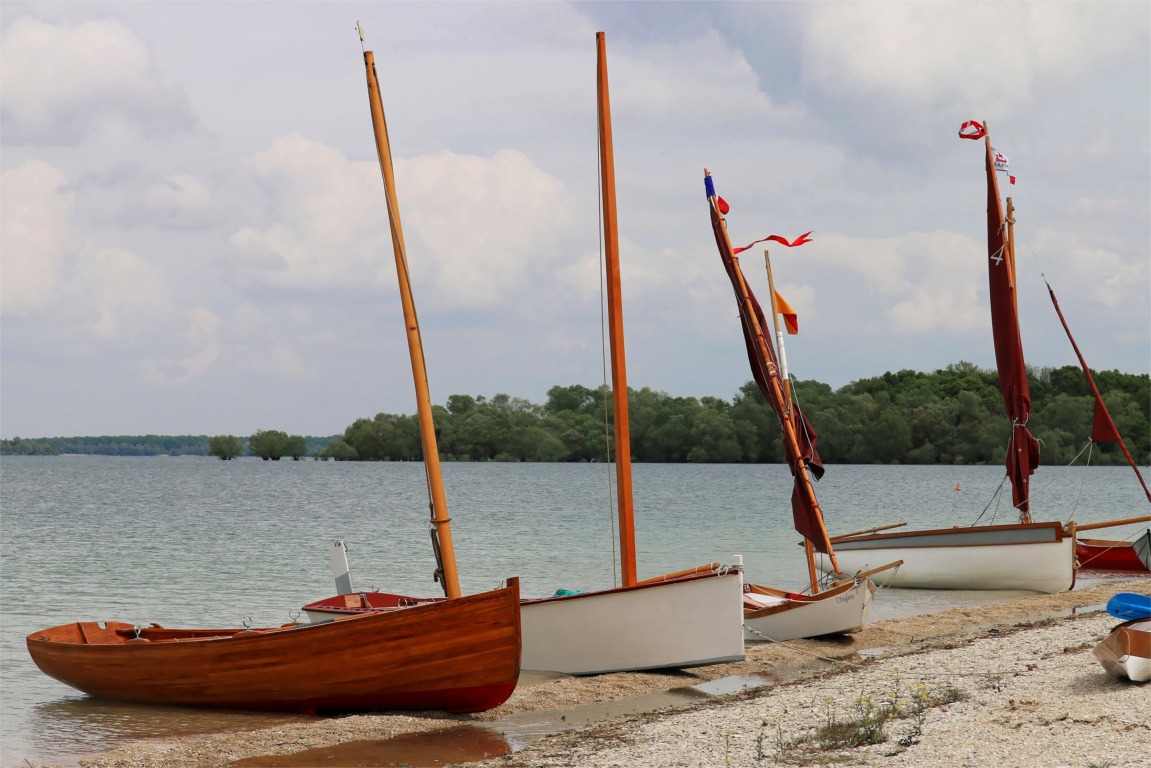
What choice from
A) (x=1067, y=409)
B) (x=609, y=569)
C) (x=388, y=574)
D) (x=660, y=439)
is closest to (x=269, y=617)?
(x=388, y=574)

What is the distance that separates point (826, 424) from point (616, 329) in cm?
10813

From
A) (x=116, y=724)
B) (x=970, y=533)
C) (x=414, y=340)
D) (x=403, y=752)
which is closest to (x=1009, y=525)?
(x=970, y=533)

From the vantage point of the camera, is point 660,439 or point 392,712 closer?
point 392,712

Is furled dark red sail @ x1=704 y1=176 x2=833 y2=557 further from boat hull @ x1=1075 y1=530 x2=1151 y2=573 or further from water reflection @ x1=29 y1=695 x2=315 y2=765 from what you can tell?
boat hull @ x1=1075 y1=530 x2=1151 y2=573

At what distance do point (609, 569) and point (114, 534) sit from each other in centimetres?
2329

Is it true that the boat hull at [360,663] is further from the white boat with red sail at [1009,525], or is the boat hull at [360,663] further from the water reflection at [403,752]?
the white boat with red sail at [1009,525]

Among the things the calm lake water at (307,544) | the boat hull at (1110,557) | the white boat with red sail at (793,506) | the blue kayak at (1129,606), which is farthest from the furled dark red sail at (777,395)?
the boat hull at (1110,557)

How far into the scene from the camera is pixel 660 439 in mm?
131625

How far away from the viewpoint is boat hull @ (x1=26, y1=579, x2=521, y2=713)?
12922mm

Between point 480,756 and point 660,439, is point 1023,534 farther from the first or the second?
point 660,439

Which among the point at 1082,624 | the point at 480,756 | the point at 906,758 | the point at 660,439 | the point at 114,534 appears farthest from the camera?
the point at 660,439

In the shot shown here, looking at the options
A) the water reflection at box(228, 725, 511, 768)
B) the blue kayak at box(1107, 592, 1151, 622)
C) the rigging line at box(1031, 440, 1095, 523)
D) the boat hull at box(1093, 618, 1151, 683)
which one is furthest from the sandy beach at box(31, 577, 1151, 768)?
the rigging line at box(1031, 440, 1095, 523)

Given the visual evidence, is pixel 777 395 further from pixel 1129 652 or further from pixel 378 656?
pixel 1129 652

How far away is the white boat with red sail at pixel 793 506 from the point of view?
17.7 m
